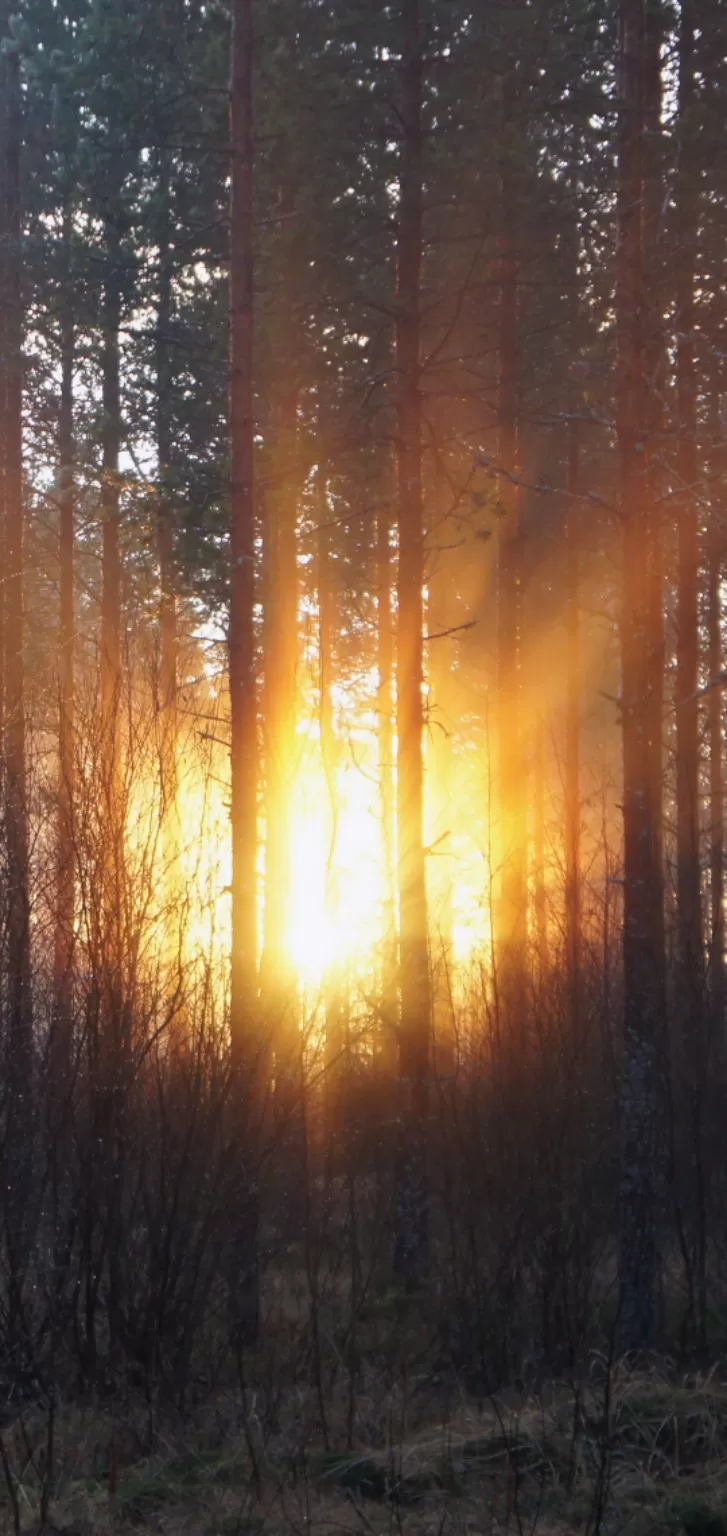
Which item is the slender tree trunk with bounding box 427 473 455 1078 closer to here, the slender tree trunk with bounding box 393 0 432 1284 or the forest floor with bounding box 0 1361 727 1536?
the slender tree trunk with bounding box 393 0 432 1284

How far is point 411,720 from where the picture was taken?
12.7 m

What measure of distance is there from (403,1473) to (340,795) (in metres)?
9.10

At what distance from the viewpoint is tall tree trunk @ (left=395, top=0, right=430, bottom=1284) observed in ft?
40.1

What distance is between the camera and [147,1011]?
26.2ft

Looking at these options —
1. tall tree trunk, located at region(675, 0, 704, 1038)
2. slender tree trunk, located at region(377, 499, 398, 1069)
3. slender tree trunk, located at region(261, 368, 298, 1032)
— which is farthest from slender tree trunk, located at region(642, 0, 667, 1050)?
slender tree trunk, located at region(377, 499, 398, 1069)

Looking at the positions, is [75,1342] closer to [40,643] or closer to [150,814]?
[150,814]

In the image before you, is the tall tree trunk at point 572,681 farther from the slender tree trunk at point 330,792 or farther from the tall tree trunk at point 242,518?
the tall tree trunk at point 242,518

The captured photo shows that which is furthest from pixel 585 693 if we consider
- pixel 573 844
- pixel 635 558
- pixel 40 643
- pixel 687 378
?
pixel 635 558

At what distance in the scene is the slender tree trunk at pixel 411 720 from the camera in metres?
12.2

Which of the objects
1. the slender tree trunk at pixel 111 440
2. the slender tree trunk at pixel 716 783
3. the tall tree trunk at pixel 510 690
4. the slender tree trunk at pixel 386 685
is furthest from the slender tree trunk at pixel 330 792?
the slender tree trunk at pixel 716 783

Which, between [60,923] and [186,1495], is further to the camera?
[60,923]

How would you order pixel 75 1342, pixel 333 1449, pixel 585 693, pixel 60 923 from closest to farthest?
pixel 333 1449
pixel 75 1342
pixel 60 923
pixel 585 693

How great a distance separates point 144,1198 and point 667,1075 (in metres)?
4.57

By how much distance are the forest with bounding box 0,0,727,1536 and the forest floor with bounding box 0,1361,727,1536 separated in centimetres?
3
